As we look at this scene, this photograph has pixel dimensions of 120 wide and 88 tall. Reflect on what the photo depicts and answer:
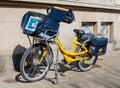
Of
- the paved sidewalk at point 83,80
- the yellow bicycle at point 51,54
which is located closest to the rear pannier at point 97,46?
the yellow bicycle at point 51,54

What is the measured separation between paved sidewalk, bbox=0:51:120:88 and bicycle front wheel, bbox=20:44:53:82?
0.17 m

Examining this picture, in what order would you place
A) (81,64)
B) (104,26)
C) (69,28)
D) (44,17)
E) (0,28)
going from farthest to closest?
(104,26)
(69,28)
(81,64)
(0,28)
(44,17)

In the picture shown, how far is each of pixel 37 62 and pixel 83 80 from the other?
1.11 meters

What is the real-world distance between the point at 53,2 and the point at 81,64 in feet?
5.95

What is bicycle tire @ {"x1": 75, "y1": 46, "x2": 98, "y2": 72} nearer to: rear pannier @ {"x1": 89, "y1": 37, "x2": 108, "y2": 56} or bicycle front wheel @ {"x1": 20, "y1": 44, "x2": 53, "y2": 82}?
rear pannier @ {"x1": 89, "y1": 37, "x2": 108, "y2": 56}

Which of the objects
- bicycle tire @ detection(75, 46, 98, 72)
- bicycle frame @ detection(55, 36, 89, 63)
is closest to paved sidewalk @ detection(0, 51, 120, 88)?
bicycle tire @ detection(75, 46, 98, 72)

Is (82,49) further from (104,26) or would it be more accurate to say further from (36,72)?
(104,26)

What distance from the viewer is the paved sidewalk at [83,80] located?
661 cm

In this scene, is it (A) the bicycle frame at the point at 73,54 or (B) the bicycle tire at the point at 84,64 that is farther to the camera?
(B) the bicycle tire at the point at 84,64

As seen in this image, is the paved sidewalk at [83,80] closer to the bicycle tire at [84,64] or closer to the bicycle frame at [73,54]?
the bicycle tire at [84,64]

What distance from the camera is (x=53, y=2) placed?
830 cm

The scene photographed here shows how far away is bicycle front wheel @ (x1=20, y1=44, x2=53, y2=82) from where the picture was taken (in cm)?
670

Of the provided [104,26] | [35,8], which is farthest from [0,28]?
[104,26]

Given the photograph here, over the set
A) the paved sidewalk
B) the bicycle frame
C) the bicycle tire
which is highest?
the bicycle frame
